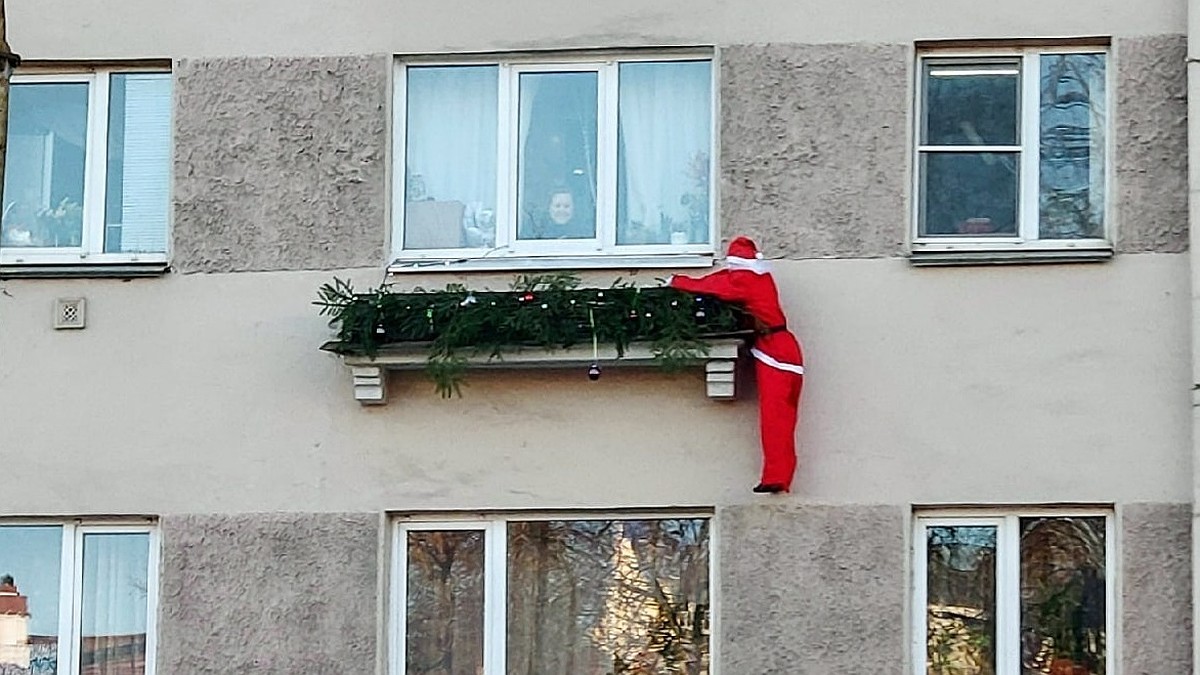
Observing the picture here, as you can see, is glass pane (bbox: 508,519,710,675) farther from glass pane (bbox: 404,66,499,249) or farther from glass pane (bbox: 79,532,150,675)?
glass pane (bbox: 79,532,150,675)

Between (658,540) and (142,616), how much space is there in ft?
9.03

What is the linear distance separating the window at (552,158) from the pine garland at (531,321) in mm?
539

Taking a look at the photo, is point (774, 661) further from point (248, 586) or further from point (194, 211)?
point (194, 211)

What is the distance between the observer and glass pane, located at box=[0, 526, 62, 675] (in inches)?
508

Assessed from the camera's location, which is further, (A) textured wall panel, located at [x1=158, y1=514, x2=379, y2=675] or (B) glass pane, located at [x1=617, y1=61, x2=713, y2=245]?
(B) glass pane, located at [x1=617, y1=61, x2=713, y2=245]

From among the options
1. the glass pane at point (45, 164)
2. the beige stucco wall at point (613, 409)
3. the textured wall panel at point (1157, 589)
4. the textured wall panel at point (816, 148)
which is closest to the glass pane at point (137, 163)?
the glass pane at point (45, 164)

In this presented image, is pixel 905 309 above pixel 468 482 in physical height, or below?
above

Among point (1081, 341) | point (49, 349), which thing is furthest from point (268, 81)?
point (1081, 341)

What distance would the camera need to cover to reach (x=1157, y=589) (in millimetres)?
12062

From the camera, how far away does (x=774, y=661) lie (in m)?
12.2

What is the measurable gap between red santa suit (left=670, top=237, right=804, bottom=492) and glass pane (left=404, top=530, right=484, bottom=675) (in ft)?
5.23

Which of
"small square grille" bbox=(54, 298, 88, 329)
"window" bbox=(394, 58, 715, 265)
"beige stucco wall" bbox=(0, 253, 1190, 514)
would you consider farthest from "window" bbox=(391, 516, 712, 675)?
"small square grille" bbox=(54, 298, 88, 329)

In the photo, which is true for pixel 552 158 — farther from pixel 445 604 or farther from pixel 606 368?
pixel 445 604

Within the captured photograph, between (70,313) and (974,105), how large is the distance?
193 inches
